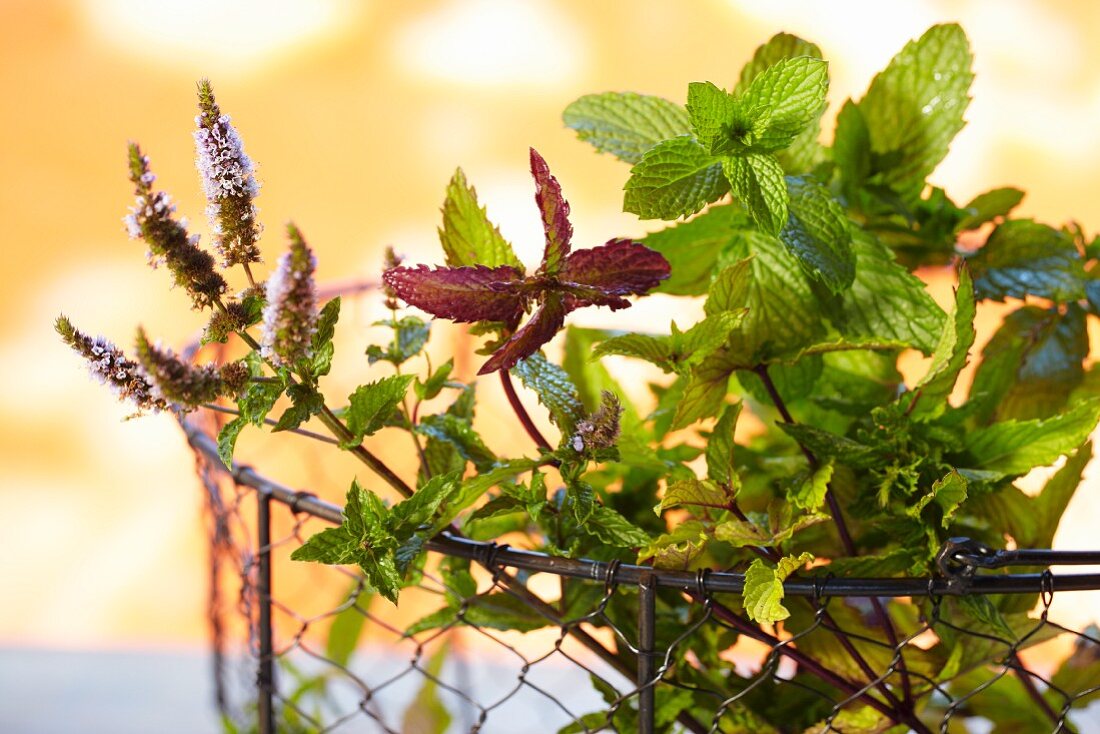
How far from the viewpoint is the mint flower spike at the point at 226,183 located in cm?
31

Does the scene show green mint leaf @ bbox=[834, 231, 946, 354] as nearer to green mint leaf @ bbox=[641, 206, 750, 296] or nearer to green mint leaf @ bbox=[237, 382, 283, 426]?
green mint leaf @ bbox=[641, 206, 750, 296]

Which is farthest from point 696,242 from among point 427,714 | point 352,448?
point 427,714

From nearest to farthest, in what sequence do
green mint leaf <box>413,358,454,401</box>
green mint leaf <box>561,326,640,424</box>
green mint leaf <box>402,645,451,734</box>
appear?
1. green mint leaf <box>413,358,454,401</box>
2. green mint leaf <box>561,326,640,424</box>
3. green mint leaf <box>402,645,451,734</box>

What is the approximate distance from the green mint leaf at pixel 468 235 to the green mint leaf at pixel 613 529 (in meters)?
A: 0.08

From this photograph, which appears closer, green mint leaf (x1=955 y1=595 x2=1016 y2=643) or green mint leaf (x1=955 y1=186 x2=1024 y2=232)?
green mint leaf (x1=955 y1=595 x2=1016 y2=643)

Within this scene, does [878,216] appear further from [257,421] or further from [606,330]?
[257,421]

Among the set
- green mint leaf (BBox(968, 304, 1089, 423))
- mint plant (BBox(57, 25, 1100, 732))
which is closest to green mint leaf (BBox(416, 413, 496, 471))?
mint plant (BBox(57, 25, 1100, 732))

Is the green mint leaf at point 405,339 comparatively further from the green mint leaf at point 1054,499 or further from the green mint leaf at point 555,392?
the green mint leaf at point 1054,499

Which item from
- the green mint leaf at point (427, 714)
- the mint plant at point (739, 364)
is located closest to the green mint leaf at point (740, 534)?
the mint plant at point (739, 364)

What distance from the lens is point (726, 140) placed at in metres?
0.35

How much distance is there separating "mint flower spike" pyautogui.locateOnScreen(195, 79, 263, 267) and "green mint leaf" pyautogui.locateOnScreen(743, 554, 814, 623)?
17 cm

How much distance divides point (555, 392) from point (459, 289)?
5cm

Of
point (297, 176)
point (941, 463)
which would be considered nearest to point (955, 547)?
point (941, 463)

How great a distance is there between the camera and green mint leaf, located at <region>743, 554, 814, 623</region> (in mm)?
328
